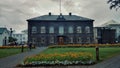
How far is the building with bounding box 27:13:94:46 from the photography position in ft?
259

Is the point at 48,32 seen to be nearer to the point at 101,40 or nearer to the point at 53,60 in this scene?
the point at 101,40

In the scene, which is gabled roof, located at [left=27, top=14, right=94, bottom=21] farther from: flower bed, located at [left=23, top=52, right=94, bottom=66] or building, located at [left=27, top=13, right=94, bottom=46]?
flower bed, located at [left=23, top=52, right=94, bottom=66]

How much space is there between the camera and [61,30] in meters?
79.8

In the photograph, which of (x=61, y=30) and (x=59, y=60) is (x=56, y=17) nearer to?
(x=61, y=30)

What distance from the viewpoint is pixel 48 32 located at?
79438 mm

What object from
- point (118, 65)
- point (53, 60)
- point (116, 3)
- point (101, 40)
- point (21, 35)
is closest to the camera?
point (118, 65)

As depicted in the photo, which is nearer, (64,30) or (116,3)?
(116,3)

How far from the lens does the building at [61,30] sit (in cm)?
7883

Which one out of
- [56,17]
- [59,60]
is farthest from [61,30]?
[59,60]

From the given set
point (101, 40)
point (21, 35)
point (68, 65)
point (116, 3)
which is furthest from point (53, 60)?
point (21, 35)

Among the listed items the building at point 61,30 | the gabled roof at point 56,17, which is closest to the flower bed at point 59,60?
the building at point 61,30

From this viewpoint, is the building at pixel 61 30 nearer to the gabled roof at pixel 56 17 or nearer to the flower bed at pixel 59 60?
the gabled roof at pixel 56 17

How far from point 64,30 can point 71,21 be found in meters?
3.20

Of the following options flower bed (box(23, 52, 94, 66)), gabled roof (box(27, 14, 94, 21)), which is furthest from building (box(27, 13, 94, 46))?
flower bed (box(23, 52, 94, 66))
